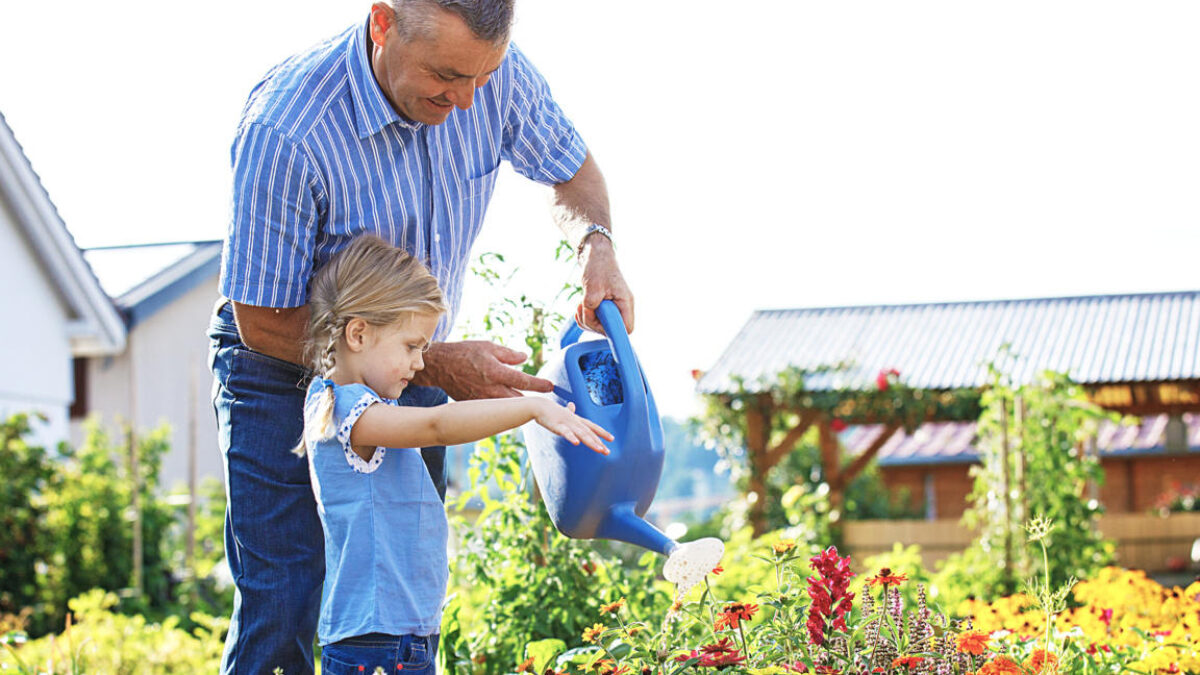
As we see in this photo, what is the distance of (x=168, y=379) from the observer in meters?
12.2

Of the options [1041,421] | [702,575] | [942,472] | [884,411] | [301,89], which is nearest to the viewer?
[702,575]

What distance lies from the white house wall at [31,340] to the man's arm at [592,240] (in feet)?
20.2

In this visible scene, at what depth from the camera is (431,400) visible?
1946 mm

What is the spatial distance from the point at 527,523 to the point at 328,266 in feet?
3.79

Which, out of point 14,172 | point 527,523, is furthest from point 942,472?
point 527,523

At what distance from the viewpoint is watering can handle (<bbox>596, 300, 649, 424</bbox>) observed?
1756mm

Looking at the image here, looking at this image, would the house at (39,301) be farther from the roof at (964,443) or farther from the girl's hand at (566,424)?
the roof at (964,443)

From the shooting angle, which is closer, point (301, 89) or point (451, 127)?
point (301, 89)

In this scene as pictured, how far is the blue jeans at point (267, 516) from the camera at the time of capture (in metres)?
1.79

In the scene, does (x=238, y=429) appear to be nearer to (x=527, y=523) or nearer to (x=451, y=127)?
(x=451, y=127)

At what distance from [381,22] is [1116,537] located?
334 inches

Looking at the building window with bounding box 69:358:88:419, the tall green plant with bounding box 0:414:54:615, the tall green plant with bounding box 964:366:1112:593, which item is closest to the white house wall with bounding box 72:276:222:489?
the building window with bounding box 69:358:88:419

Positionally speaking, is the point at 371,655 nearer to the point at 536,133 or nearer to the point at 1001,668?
the point at 1001,668

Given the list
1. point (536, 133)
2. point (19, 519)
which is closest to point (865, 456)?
point (19, 519)
